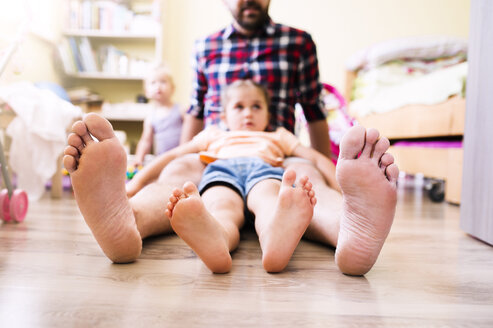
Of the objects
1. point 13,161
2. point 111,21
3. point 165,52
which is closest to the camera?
point 13,161

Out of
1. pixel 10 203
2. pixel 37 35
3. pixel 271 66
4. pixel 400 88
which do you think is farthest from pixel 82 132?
pixel 37 35

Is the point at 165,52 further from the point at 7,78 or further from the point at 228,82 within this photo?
the point at 228,82

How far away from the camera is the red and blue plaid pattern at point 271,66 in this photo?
1355 millimetres

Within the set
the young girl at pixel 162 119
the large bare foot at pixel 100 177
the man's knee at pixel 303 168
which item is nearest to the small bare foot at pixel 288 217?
the large bare foot at pixel 100 177

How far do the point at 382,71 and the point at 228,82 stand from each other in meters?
1.66

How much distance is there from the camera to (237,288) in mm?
583

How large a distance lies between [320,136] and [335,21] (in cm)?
206

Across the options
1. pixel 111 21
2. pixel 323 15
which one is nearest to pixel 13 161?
pixel 111 21

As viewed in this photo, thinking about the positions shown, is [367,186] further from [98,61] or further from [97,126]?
[98,61]

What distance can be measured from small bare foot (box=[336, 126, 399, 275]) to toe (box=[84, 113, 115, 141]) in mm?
369

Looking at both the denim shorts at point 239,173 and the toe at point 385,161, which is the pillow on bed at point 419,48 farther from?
the toe at point 385,161

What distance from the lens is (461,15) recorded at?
315cm

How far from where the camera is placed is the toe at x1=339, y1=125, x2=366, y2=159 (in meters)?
0.58

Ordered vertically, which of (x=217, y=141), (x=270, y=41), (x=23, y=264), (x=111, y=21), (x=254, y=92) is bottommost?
(x=23, y=264)
